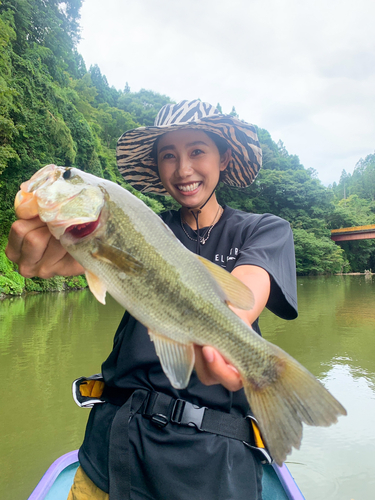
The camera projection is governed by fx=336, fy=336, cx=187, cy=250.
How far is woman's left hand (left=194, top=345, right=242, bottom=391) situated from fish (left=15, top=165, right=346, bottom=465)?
27 mm

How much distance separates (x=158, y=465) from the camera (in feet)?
4.80

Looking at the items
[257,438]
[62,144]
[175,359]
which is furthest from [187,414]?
[62,144]

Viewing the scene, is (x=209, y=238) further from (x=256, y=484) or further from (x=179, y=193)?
(x=256, y=484)

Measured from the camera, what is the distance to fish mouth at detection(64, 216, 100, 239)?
1.29 metres

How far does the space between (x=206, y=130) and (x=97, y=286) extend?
1215 mm

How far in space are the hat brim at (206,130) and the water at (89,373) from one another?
3075 mm

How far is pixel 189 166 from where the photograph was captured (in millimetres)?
1933

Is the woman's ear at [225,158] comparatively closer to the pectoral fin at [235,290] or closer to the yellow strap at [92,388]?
the pectoral fin at [235,290]

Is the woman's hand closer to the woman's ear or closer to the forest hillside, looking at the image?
the woman's ear

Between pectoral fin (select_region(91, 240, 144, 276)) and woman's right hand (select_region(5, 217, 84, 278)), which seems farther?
woman's right hand (select_region(5, 217, 84, 278))

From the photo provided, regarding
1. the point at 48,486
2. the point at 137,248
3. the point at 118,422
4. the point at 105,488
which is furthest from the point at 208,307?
the point at 48,486

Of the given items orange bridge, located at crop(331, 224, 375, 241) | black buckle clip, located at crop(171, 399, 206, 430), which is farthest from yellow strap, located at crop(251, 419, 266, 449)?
orange bridge, located at crop(331, 224, 375, 241)

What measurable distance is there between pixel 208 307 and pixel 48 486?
2.43 metres

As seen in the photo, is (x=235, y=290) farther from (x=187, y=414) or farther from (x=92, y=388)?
(x=92, y=388)
